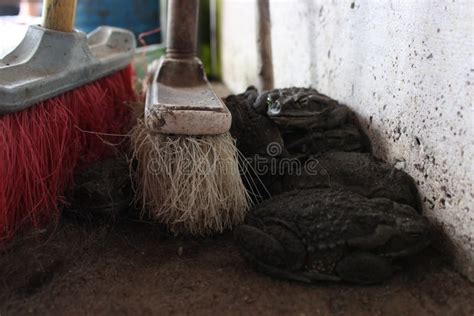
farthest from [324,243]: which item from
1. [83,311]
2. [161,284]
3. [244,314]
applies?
[83,311]

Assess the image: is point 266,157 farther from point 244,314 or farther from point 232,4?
point 232,4

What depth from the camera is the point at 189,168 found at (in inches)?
35.7

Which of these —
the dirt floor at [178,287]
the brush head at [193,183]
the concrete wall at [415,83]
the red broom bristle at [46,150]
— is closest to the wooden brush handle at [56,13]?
the red broom bristle at [46,150]

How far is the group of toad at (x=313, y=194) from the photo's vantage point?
0.76 meters

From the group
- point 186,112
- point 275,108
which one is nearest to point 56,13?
point 186,112

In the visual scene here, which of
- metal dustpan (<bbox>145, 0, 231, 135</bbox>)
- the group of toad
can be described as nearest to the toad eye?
the group of toad

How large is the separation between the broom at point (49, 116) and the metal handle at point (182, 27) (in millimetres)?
194

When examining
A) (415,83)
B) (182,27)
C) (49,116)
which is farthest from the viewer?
(182,27)

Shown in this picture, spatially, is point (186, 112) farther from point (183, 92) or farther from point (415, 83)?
point (415, 83)

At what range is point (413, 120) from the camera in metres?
0.89

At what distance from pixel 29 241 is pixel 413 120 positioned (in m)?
0.76

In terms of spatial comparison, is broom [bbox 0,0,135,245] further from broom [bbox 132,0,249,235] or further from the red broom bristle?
broom [bbox 132,0,249,235]

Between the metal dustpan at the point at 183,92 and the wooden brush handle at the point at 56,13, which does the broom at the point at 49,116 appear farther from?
the metal dustpan at the point at 183,92

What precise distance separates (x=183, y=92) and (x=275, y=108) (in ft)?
0.76
